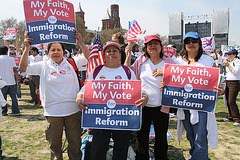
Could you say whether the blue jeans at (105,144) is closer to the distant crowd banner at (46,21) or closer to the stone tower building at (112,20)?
the distant crowd banner at (46,21)

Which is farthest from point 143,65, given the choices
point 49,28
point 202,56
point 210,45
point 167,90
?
point 210,45

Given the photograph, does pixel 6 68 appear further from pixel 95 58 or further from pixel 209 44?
pixel 209 44

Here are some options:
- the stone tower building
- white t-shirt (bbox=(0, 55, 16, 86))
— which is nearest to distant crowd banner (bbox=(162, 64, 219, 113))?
white t-shirt (bbox=(0, 55, 16, 86))

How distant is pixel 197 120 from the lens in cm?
273

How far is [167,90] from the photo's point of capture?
282cm

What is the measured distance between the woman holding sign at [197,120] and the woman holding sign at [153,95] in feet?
0.98

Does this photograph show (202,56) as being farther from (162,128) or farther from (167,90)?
(162,128)

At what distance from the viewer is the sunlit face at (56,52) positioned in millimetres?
2813

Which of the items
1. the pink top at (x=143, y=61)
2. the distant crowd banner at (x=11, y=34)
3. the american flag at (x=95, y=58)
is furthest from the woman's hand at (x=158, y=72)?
the distant crowd banner at (x=11, y=34)

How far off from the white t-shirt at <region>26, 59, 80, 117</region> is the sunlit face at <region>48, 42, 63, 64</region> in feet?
0.26

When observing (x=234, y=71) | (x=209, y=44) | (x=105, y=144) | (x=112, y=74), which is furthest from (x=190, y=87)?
(x=209, y=44)

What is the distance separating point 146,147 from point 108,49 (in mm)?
1733

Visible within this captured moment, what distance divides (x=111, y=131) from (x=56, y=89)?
40.6 inches

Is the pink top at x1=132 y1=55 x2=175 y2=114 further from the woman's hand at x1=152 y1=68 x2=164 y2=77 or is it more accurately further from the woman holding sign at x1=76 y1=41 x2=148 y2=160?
the woman holding sign at x1=76 y1=41 x2=148 y2=160
